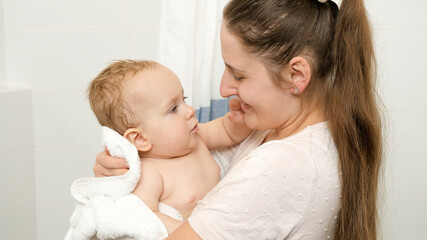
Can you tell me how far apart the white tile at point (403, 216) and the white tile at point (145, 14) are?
109cm

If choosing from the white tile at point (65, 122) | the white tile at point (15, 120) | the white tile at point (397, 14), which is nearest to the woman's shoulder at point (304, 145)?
the white tile at point (397, 14)

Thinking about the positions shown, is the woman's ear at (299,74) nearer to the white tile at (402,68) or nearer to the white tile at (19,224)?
the white tile at (402,68)

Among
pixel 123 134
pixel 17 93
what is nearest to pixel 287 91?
pixel 123 134

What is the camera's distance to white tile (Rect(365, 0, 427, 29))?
1.33 m

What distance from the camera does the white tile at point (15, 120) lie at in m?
1.84

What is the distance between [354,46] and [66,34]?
1.39 metres

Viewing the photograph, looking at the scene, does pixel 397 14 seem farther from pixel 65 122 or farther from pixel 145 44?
pixel 65 122

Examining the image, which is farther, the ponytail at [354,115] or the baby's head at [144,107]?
the baby's head at [144,107]

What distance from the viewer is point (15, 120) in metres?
1.91

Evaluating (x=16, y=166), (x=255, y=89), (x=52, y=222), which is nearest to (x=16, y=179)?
(x=16, y=166)

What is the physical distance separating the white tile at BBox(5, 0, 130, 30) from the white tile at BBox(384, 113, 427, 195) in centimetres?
112

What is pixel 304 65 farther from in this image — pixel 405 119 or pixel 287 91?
pixel 405 119

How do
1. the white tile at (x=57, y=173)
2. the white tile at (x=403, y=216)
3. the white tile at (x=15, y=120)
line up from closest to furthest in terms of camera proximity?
the white tile at (x=403, y=216)
the white tile at (x=15, y=120)
the white tile at (x=57, y=173)

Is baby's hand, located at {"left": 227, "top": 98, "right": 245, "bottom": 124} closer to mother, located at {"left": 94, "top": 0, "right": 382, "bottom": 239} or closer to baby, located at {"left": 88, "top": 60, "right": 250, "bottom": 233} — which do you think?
baby, located at {"left": 88, "top": 60, "right": 250, "bottom": 233}
